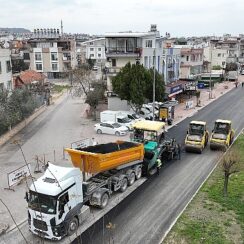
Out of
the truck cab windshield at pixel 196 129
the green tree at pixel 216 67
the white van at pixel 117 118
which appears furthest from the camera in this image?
the green tree at pixel 216 67

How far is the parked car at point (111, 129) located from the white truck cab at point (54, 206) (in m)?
17.8

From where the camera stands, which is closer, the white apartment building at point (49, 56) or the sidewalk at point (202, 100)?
the sidewalk at point (202, 100)

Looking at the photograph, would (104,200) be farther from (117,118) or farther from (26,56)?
(26,56)

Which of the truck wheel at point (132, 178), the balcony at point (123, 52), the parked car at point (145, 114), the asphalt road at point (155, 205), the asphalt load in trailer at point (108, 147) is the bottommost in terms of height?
the asphalt road at point (155, 205)

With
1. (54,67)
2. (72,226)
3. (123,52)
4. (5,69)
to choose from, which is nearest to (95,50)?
(54,67)

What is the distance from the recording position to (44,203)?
47.6ft

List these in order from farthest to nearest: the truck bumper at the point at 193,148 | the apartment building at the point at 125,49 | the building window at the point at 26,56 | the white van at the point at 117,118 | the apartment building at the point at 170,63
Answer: the building window at the point at 26,56 < the apartment building at the point at 170,63 < the apartment building at the point at 125,49 < the white van at the point at 117,118 < the truck bumper at the point at 193,148

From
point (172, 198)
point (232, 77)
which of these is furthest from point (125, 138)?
point (232, 77)

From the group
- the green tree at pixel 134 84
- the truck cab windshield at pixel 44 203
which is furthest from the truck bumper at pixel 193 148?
the truck cab windshield at pixel 44 203

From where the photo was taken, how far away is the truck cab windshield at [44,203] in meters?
14.3

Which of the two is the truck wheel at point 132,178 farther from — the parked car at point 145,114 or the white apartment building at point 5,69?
the white apartment building at point 5,69

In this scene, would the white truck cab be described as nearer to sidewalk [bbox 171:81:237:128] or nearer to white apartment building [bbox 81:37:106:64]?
sidewalk [bbox 171:81:237:128]

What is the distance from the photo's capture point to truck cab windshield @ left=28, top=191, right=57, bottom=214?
14320 millimetres

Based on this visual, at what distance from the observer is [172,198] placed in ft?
62.3
